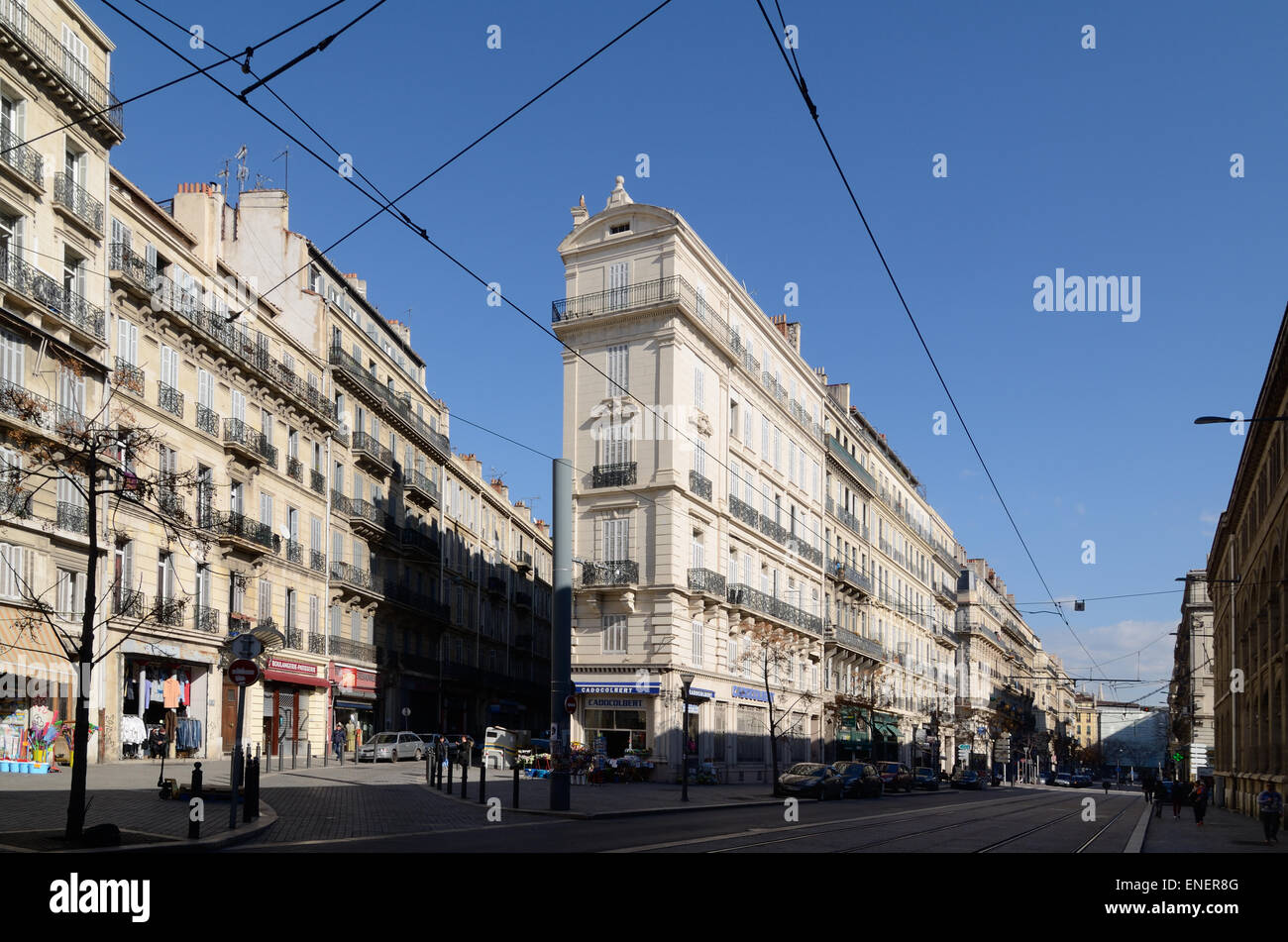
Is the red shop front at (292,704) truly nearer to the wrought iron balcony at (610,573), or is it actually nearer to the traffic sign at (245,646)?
the wrought iron balcony at (610,573)

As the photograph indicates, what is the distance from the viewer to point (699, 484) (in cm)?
4516

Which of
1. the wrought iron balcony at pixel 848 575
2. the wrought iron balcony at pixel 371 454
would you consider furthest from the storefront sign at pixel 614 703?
the wrought iron balcony at pixel 848 575

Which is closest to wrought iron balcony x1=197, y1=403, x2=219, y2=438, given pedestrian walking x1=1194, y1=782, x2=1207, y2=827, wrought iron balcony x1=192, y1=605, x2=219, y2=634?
wrought iron balcony x1=192, y1=605, x2=219, y2=634

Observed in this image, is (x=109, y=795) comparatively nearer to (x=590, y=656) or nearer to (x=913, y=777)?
(x=590, y=656)

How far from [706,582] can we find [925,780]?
21.3 metres

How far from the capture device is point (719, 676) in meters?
47.0

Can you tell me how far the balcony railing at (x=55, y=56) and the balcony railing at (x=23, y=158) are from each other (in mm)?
2022

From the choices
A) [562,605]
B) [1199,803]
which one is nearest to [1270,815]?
[1199,803]

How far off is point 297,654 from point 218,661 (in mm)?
5911

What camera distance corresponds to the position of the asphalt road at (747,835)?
16.6 meters

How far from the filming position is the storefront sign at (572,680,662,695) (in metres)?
43.2

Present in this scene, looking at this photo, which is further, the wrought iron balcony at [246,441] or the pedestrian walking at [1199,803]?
the wrought iron balcony at [246,441]

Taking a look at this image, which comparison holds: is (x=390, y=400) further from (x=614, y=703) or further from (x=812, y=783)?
(x=812, y=783)

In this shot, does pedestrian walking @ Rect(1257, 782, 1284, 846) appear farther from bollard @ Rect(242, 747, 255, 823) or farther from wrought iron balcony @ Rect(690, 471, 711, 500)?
wrought iron balcony @ Rect(690, 471, 711, 500)
